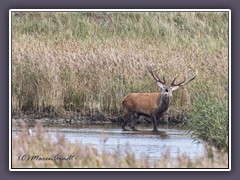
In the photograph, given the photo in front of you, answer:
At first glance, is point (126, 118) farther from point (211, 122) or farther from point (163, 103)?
point (211, 122)

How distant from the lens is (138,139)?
55.6ft

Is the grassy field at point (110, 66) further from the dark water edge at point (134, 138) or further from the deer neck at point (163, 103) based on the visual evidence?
the dark water edge at point (134, 138)

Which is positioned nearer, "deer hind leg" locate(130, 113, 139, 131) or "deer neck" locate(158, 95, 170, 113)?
"deer hind leg" locate(130, 113, 139, 131)

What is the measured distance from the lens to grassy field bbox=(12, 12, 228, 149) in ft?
60.3

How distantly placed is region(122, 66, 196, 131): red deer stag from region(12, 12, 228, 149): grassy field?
254 millimetres

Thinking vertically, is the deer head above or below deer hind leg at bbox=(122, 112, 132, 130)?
above

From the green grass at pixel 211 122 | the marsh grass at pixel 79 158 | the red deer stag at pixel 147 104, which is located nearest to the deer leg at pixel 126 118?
the red deer stag at pixel 147 104

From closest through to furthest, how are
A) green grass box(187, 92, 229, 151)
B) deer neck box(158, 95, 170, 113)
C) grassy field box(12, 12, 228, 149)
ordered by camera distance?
green grass box(187, 92, 229, 151), deer neck box(158, 95, 170, 113), grassy field box(12, 12, 228, 149)

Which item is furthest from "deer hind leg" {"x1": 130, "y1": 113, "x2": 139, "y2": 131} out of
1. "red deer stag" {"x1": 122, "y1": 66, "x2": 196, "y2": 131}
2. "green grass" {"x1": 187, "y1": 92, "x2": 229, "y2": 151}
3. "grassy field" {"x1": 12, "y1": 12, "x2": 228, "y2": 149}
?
"green grass" {"x1": 187, "y1": 92, "x2": 229, "y2": 151}

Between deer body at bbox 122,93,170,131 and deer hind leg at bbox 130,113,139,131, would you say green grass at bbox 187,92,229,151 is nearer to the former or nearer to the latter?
deer hind leg at bbox 130,113,139,131

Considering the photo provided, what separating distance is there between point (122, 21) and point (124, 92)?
179 cm

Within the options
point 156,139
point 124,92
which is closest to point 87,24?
point 124,92

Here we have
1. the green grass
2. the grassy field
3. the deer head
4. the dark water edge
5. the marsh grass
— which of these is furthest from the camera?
the grassy field

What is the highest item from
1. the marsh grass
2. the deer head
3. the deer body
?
the deer head
